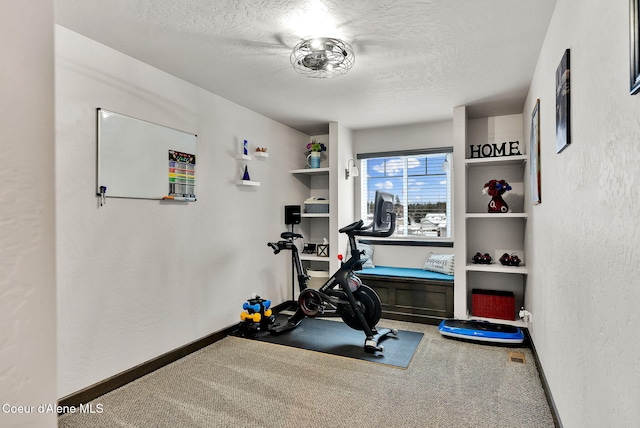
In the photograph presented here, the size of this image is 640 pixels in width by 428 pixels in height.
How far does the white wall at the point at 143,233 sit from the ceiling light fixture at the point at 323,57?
1.23 meters

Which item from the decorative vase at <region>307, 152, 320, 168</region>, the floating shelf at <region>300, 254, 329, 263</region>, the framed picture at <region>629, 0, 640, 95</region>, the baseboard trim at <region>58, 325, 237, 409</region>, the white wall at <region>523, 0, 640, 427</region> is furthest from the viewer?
the decorative vase at <region>307, 152, 320, 168</region>

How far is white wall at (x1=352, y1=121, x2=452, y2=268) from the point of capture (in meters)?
4.82

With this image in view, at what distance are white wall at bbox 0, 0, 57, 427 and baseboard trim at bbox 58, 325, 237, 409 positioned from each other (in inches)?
89.7

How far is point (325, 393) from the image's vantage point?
259cm

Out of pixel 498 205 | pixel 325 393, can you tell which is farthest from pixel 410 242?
pixel 325 393

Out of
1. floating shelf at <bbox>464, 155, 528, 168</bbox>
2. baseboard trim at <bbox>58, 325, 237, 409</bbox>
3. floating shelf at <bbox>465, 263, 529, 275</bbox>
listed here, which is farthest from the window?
baseboard trim at <bbox>58, 325, 237, 409</bbox>

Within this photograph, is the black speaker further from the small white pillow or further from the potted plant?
the small white pillow

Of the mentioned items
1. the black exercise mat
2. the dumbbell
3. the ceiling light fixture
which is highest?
the ceiling light fixture

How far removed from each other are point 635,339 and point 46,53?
5.02 feet

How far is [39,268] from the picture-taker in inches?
23.5

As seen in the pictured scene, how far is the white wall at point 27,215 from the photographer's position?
0.55 meters

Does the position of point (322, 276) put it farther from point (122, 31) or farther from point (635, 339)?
point (635, 339)

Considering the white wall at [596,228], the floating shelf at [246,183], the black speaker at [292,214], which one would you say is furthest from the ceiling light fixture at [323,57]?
the black speaker at [292,214]

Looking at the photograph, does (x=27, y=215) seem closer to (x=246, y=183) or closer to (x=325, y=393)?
(x=325, y=393)
